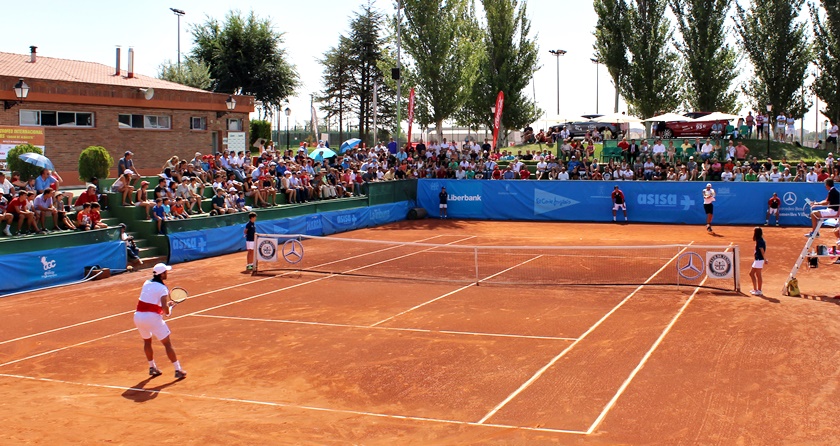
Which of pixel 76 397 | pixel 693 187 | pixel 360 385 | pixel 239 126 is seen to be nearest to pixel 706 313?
pixel 360 385

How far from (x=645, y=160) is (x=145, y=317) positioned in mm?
31729

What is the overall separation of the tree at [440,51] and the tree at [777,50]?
17.5 metres

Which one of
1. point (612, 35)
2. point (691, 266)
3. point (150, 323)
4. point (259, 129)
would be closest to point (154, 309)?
point (150, 323)

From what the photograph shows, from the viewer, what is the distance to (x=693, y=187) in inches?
1401

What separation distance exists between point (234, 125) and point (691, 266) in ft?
95.3

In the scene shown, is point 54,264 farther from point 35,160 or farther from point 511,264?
point 511,264

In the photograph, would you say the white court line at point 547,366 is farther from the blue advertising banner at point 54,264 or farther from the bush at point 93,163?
the bush at point 93,163

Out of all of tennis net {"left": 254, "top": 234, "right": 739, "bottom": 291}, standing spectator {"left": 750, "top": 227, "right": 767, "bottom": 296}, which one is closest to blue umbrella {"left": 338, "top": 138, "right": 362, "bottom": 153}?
tennis net {"left": 254, "top": 234, "right": 739, "bottom": 291}

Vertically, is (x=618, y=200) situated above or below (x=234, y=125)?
below

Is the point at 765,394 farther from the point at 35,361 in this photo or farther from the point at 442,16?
the point at 442,16

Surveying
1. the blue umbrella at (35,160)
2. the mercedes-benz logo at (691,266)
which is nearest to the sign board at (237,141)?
the blue umbrella at (35,160)

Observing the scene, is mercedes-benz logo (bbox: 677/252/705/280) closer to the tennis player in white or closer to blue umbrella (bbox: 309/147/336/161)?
the tennis player in white

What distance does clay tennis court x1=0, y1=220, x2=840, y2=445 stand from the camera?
10188 mm

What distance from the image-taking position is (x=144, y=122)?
37.3 meters
